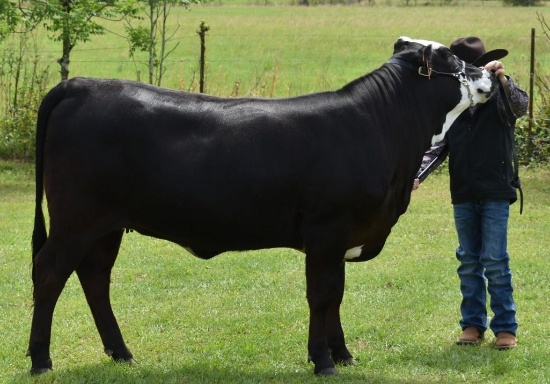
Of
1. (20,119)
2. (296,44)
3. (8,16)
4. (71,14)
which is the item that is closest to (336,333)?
(8,16)

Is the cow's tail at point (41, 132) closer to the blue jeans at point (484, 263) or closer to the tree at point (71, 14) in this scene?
the blue jeans at point (484, 263)

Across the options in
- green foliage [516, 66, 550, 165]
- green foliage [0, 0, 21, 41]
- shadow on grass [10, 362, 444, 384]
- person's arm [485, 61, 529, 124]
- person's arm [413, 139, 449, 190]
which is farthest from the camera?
green foliage [516, 66, 550, 165]

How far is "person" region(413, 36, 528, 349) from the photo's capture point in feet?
23.5

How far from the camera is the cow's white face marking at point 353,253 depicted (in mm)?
6645

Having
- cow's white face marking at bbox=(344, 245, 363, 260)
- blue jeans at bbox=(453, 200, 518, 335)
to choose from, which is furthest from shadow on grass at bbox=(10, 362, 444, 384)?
blue jeans at bbox=(453, 200, 518, 335)

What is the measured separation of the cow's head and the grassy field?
9792 millimetres

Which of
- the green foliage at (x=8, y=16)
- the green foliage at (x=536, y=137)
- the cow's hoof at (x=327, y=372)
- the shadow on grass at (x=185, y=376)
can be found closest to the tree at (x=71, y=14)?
the green foliage at (x=8, y=16)

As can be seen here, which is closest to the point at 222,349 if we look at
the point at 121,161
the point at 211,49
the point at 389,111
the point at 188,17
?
the point at 121,161

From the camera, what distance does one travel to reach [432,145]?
7031 millimetres

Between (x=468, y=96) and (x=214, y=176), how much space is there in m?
1.95

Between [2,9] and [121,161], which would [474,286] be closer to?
[121,161]

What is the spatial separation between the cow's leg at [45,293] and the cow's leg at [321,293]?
160 cm

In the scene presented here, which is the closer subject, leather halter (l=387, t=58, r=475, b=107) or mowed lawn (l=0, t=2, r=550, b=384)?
mowed lawn (l=0, t=2, r=550, b=384)

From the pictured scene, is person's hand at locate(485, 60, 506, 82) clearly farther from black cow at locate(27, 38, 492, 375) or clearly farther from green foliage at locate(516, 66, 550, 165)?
green foliage at locate(516, 66, 550, 165)
